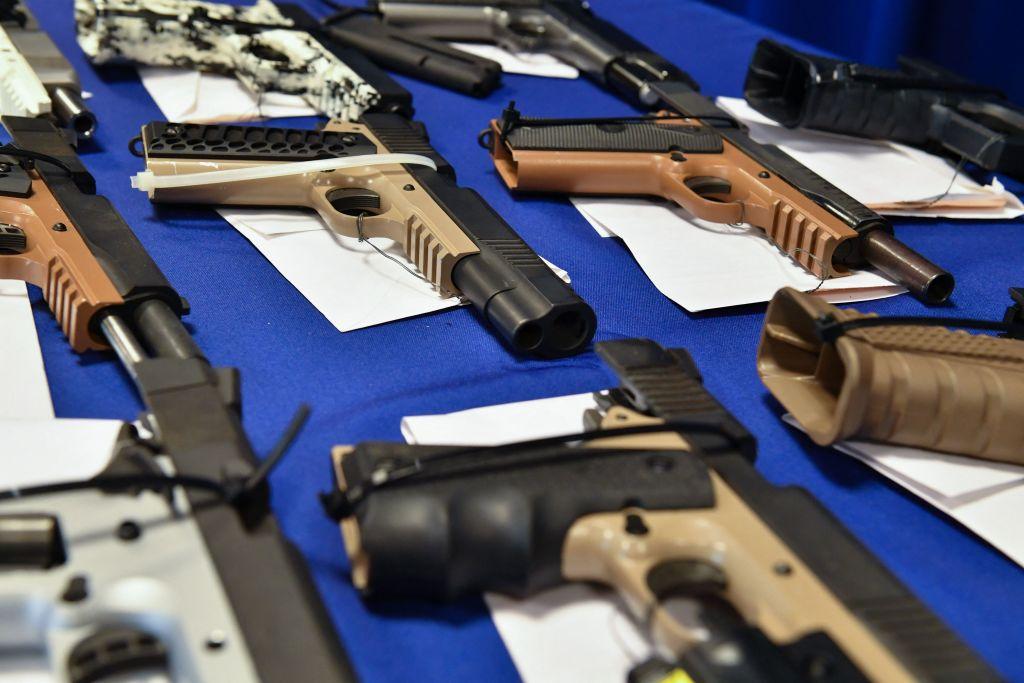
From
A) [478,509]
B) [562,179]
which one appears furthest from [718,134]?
[478,509]

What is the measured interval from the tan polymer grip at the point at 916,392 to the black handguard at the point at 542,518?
0.20 m

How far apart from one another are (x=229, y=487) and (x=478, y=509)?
8.1 inches

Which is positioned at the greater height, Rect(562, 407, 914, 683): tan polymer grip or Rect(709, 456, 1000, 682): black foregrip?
Rect(709, 456, 1000, 682): black foregrip

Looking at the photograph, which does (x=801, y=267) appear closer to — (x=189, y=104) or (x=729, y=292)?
(x=729, y=292)

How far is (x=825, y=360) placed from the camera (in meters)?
1.15

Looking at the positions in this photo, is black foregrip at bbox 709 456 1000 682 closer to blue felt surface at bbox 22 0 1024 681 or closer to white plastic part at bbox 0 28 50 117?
blue felt surface at bbox 22 0 1024 681

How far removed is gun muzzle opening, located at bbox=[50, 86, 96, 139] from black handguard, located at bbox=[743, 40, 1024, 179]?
1.17 m

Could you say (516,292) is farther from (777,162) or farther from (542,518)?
(777,162)

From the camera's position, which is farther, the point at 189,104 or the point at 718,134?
the point at 189,104

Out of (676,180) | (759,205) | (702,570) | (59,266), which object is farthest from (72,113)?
(702,570)

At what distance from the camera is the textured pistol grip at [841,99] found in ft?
5.94

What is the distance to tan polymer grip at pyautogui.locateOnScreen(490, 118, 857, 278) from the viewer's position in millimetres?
1569

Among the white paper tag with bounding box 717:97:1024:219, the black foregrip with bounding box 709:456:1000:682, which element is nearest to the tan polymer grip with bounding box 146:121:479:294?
the black foregrip with bounding box 709:456:1000:682

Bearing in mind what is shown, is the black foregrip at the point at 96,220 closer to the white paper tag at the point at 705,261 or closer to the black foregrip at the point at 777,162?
the white paper tag at the point at 705,261
